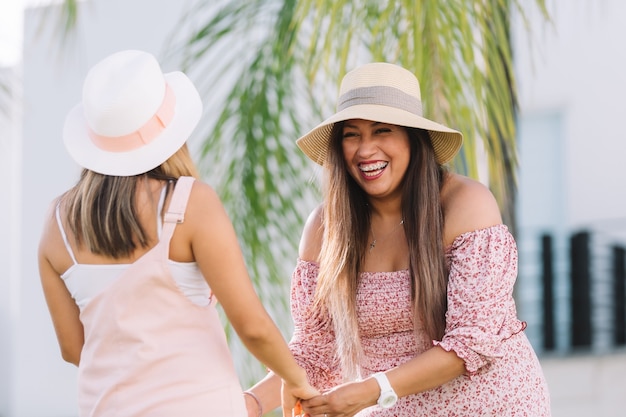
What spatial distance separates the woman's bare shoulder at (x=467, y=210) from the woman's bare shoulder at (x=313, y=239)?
1.17 ft

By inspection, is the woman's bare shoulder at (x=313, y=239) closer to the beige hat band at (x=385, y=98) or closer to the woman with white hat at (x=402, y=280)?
the woman with white hat at (x=402, y=280)

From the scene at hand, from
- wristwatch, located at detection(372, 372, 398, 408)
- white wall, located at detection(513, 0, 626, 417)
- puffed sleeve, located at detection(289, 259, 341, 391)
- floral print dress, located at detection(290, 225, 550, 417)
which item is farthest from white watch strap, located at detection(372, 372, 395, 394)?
white wall, located at detection(513, 0, 626, 417)

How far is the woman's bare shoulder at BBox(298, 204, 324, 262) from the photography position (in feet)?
9.55

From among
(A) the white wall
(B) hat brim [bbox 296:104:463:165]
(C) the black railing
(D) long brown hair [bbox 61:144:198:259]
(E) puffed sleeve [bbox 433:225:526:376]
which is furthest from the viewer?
(A) the white wall

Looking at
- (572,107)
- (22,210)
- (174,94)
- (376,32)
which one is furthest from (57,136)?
(174,94)

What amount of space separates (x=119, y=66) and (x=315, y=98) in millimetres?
1848

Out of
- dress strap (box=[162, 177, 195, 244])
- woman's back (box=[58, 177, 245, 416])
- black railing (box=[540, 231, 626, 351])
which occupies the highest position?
dress strap (box=[162, 177, 195, 244])

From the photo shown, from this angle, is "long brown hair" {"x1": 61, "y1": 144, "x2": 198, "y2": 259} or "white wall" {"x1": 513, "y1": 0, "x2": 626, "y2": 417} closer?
"long brown hair" {"x1": 61, "y1": 144, "x2": 198, "y2": 259}

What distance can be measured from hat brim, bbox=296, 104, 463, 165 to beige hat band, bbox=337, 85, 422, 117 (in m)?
0.02

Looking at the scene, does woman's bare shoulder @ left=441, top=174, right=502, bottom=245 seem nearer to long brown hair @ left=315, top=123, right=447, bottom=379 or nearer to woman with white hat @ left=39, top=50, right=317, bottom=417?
long brown hair @ left=315, top=123, right=447, bottom=379

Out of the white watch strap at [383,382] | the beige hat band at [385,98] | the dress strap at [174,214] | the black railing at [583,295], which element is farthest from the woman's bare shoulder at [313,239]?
the black railing at [583,295]

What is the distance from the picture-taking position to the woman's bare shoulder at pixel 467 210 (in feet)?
8.72

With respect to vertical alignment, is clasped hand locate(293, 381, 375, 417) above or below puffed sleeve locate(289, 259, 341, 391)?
below

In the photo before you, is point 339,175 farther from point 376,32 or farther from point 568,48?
point 568,48
